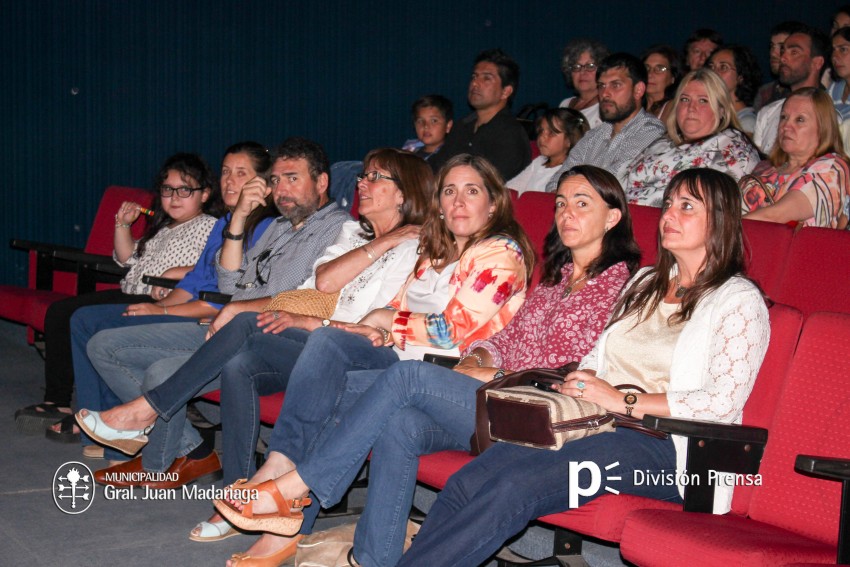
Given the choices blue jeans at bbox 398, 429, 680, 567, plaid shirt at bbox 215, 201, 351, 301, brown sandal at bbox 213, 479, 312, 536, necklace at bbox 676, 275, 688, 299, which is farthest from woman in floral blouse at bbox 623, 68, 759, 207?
brown sandal at bbox 213, 479, 312, 536

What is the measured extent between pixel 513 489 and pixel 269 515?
0.72 meters

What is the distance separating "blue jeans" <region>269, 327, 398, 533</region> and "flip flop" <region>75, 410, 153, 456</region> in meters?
0.69

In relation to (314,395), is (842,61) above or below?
above

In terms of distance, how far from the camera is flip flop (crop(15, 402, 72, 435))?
146 inches

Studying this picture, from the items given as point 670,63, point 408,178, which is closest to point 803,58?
point 670,63

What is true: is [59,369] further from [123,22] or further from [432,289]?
[123,22]

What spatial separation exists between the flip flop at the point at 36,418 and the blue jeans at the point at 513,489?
83.8 inches

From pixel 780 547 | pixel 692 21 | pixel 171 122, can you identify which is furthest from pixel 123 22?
pixel 780 547

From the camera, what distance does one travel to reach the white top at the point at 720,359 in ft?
6.70

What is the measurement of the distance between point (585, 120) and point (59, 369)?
8.13 feet

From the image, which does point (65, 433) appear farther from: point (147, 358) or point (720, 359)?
point (720, 359)

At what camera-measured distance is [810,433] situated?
201 centimetres

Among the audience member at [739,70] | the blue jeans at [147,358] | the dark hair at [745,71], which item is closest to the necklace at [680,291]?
the blue jeans at [147,358]

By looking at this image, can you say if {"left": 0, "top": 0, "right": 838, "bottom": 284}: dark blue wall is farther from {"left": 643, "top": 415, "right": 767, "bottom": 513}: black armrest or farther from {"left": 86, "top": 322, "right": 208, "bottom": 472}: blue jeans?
{"left": 643, "top": 415, "right": 767, "bottom": 513}: black armrest
